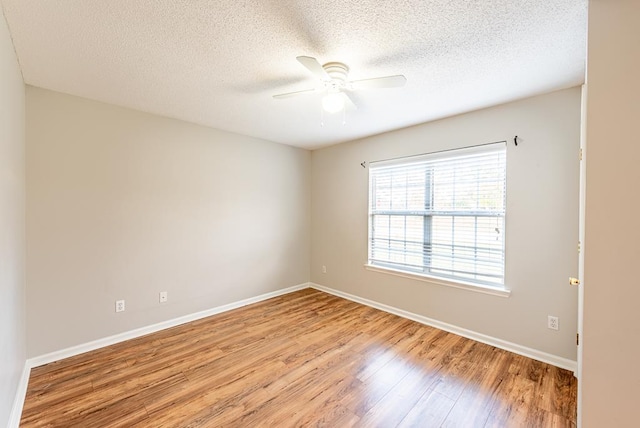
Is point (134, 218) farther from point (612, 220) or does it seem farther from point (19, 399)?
point (612, 220)

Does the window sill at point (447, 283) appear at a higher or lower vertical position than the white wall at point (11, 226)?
lower

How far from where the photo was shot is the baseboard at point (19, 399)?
5.31 feet

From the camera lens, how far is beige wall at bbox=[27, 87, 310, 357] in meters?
2.36

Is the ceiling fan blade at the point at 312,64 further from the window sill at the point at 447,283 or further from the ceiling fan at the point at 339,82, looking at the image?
the window sill at the point at 447,283

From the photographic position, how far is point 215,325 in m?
3.14

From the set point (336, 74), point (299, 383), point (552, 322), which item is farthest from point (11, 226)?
point (552, 322)

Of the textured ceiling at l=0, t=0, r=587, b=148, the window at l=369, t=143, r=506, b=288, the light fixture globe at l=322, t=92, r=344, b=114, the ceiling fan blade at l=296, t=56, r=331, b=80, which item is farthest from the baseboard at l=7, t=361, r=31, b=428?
the window at l=369, t=143, r=506, b=288

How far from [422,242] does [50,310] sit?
12.8ft

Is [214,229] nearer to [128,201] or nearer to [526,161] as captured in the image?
[128,201]

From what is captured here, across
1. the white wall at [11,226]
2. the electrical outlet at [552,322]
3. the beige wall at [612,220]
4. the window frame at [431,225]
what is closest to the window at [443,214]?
the window frame at [431,225]

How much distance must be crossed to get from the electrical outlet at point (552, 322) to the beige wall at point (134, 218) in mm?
3340

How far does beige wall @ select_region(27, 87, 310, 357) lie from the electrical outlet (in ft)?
11.0

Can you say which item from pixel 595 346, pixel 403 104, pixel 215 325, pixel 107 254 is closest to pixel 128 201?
pixel 107 254

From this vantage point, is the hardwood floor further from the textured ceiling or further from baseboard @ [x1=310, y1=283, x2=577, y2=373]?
the textured ceiling
